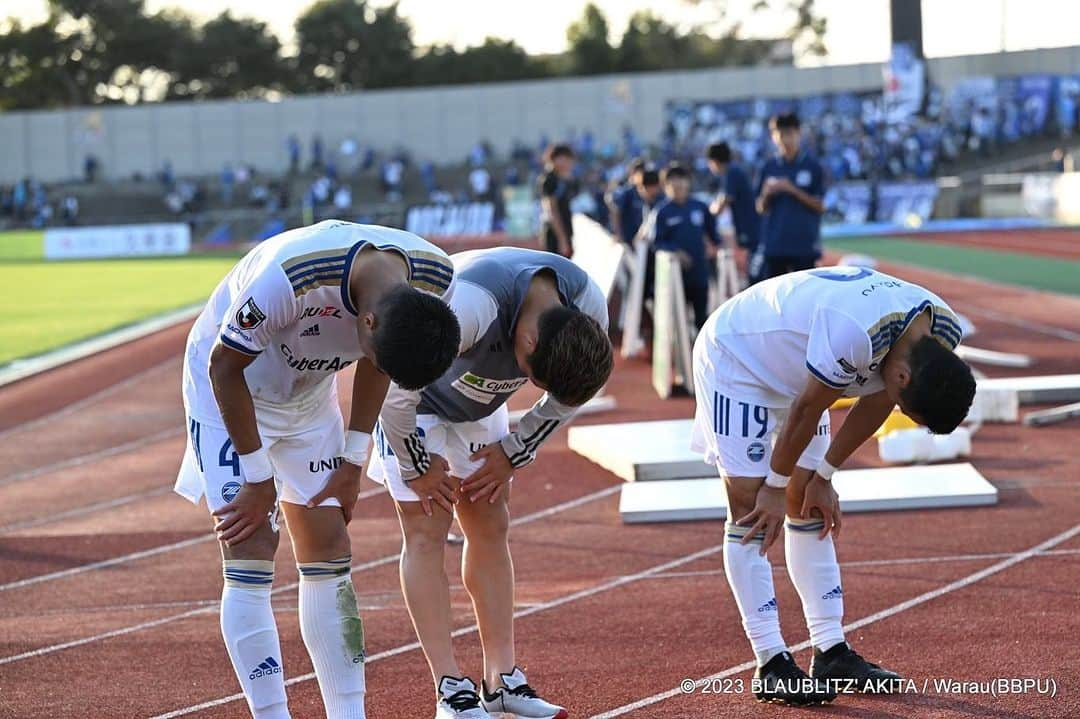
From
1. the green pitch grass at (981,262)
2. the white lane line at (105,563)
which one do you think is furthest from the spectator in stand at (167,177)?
the white lane line at (105,563)

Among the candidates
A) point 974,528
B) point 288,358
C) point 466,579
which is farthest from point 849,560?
point 288,358

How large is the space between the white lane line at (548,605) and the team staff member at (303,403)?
944 mm

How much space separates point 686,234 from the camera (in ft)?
44.0

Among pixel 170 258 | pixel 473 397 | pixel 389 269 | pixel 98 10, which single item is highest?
pixel 98 10

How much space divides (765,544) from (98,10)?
77631mm

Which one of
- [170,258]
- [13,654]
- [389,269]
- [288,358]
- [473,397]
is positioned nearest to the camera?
[389,269]

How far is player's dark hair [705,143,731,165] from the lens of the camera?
47.3 feet

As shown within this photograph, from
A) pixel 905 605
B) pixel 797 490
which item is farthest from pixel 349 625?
pixel 905 605

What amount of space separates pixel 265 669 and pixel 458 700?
706mm

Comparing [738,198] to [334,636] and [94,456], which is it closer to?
[94,456]

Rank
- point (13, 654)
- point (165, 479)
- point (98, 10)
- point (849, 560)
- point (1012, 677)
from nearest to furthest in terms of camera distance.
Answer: point (1012, 677) → point (13, 654) → point (849, 560) → point (165, 479) → point (98, 10)

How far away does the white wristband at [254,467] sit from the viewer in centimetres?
429

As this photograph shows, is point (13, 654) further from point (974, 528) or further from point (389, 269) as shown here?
point (974, 528)

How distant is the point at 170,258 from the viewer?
39.6 metres
